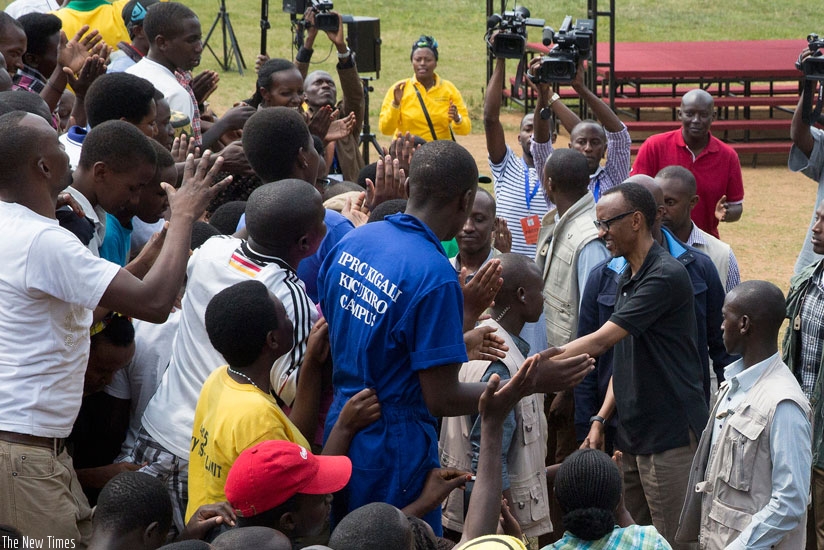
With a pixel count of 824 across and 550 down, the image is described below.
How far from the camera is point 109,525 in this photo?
305cm

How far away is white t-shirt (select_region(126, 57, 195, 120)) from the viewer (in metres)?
6.06

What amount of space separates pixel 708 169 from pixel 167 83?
3.99m

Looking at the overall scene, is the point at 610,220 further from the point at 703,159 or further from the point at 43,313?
the point at 703,159

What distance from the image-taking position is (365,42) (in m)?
11.5

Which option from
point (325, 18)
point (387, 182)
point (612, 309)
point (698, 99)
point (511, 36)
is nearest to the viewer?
point (387, 182)

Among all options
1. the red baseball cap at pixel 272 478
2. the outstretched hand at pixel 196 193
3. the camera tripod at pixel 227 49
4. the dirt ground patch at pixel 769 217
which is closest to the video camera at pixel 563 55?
the dirt ground patch at pixel 769 217

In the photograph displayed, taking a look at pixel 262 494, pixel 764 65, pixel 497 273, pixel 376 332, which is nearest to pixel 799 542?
pixel 497 273

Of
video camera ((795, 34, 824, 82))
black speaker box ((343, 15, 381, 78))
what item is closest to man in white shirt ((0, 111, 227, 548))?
video camera ((795, 34, 824, 82))

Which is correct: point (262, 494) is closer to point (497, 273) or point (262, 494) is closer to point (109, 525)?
point (109, 525)

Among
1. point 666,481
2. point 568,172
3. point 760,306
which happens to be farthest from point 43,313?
point 568,172

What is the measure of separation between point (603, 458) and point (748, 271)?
7.90 m

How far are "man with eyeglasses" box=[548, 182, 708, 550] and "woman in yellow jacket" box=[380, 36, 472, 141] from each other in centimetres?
657

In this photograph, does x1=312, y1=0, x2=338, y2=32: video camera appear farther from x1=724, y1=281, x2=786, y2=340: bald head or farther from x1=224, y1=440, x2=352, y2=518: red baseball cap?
x1=224, y1=440, x2=352, y2=518: red baseball cap

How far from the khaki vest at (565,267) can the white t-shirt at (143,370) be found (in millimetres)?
2371
